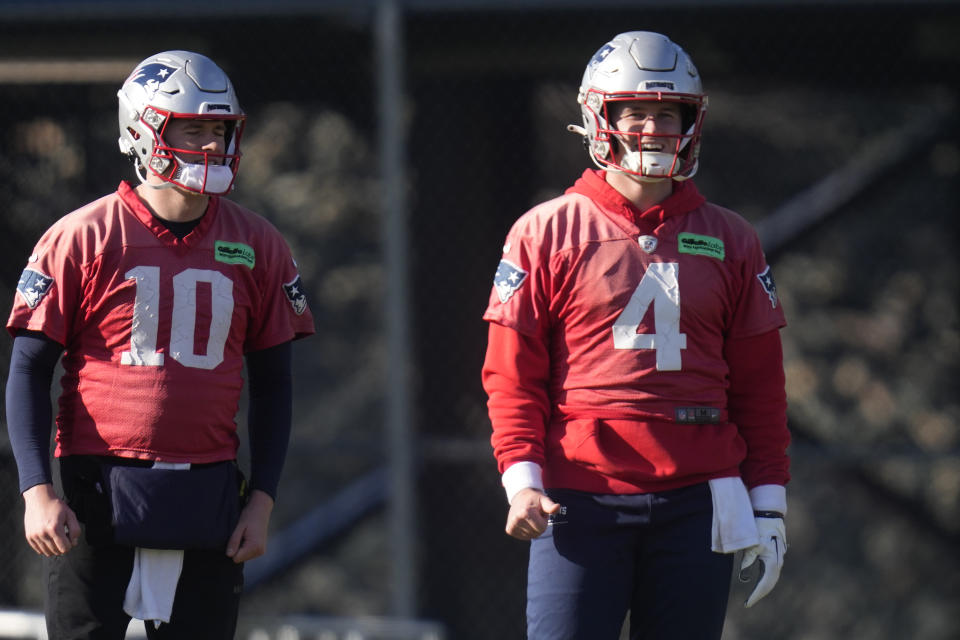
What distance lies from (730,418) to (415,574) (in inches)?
79.7

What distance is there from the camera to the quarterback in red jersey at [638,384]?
2562 mm

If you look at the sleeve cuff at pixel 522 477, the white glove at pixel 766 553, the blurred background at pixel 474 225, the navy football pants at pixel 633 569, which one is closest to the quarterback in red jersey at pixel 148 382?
the sleeve cuff at pixel 522 477

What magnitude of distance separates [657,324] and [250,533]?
0.87 meters

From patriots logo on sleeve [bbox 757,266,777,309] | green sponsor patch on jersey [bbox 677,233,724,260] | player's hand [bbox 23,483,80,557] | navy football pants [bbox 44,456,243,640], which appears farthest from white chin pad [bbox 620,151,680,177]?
player's hand [bbox 23,483,80,557]

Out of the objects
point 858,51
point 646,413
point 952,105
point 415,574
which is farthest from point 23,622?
point 952,105

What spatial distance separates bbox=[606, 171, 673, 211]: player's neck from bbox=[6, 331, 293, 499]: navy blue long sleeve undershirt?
2.42ft

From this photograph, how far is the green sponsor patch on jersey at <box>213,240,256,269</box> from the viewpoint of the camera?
259cm

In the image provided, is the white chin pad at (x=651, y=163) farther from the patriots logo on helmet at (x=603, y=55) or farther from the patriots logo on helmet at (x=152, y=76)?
the patriots logo on helmet at (x=152, y=76)

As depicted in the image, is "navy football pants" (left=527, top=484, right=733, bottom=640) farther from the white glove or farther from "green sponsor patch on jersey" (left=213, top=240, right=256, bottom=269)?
"green sponsor patch on jersey" (left=213, top=240, right=256, bottom=269)

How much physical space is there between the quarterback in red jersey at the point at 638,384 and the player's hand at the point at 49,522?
31.7 inches

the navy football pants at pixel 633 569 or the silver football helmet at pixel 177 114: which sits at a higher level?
the silver football helmet at pixel 177 114

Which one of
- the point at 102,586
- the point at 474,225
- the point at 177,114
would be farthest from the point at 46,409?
the point at 474,225

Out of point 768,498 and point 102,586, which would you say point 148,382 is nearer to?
point 102,586

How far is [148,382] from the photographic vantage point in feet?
8.23
